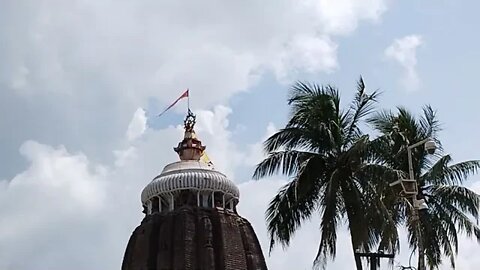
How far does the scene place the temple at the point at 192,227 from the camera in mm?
48594

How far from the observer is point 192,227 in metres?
49.4

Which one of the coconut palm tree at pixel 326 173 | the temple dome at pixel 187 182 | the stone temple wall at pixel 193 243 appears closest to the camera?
the coconut palm tree at pixel 326 173

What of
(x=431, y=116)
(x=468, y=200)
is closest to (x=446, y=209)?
(x=468, y=200)

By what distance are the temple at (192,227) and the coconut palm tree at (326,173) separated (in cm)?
1854

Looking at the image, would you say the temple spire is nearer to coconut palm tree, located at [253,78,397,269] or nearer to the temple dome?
the temple dome

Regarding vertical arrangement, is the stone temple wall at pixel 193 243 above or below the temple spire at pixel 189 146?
below

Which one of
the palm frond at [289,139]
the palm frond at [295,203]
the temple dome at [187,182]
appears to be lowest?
the palm frond at [295,203]

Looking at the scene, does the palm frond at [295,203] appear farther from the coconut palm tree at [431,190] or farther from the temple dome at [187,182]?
the temple dome at [187,182]

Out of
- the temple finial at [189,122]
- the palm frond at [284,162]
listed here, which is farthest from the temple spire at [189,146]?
the palm frond at [284,162]

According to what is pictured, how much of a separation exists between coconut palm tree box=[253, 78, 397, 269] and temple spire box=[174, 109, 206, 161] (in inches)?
887

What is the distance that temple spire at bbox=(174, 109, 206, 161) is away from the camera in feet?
175

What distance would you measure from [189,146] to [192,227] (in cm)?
570

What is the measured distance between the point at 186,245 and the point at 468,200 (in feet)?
67.6

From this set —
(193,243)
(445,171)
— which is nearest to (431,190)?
(445,171)
